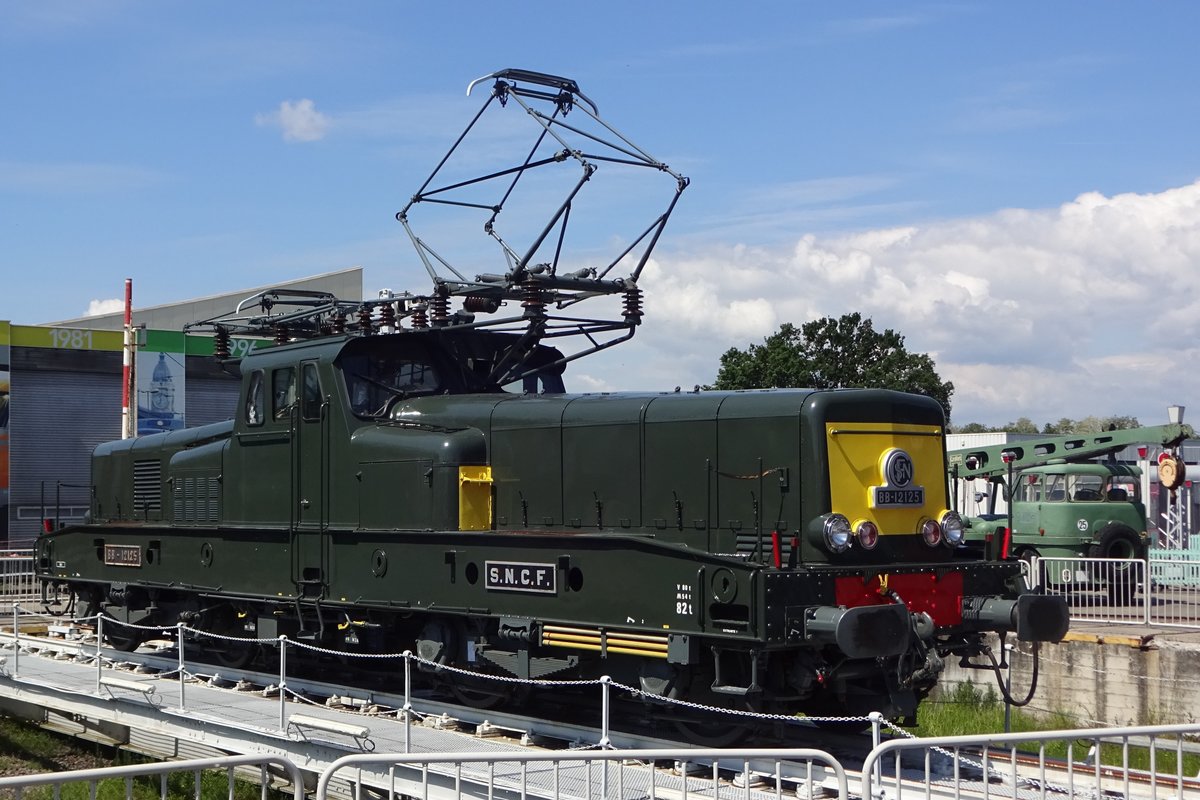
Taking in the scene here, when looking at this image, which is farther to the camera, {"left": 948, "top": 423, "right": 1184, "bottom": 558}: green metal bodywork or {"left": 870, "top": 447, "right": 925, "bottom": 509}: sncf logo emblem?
{"left": 948, "top": 423, "right": 1184, "bottom": 558}: green metal bodywork

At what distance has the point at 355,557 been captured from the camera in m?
12.1

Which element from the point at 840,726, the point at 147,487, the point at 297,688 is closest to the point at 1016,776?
the point at 840,726

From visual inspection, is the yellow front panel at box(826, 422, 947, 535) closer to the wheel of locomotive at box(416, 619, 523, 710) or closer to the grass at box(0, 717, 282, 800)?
the wheel of locomotive at box(416, 619, 523, 710)

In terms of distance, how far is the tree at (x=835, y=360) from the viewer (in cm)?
5184

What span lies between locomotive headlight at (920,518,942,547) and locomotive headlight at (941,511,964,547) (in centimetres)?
5

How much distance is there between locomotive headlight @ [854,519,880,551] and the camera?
31.4ft

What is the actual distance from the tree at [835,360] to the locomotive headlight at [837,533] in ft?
138

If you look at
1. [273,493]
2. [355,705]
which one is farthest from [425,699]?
[273,493]

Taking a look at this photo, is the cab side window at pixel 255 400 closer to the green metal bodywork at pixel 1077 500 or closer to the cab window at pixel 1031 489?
the green metal bodywork at pixel 1077 500

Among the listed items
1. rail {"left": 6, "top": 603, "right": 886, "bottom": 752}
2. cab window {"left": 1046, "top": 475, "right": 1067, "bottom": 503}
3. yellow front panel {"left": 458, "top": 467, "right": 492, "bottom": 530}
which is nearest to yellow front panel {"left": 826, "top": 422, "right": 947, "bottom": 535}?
rail {"left": 6, "top": 603, "right": 886, "bottom": 752}

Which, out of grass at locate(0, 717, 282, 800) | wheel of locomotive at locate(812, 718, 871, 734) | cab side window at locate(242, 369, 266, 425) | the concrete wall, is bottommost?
grass at locate(0, 717, 282, 800)

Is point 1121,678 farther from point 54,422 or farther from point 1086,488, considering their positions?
point 54,422

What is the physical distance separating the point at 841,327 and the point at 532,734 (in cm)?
4432

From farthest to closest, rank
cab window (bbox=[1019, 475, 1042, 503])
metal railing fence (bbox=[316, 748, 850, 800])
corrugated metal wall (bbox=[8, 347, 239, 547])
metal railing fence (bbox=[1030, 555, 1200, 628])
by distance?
corrugated metal wall (bbox=[8, 347, 239, 547]), cab window (bbox=[1019, 475, 1042, 503]), metal railing fence (bbox=[1030, 555, 1200, 628]), metal railing fence (bbox=[316, 748, 850, 800])
